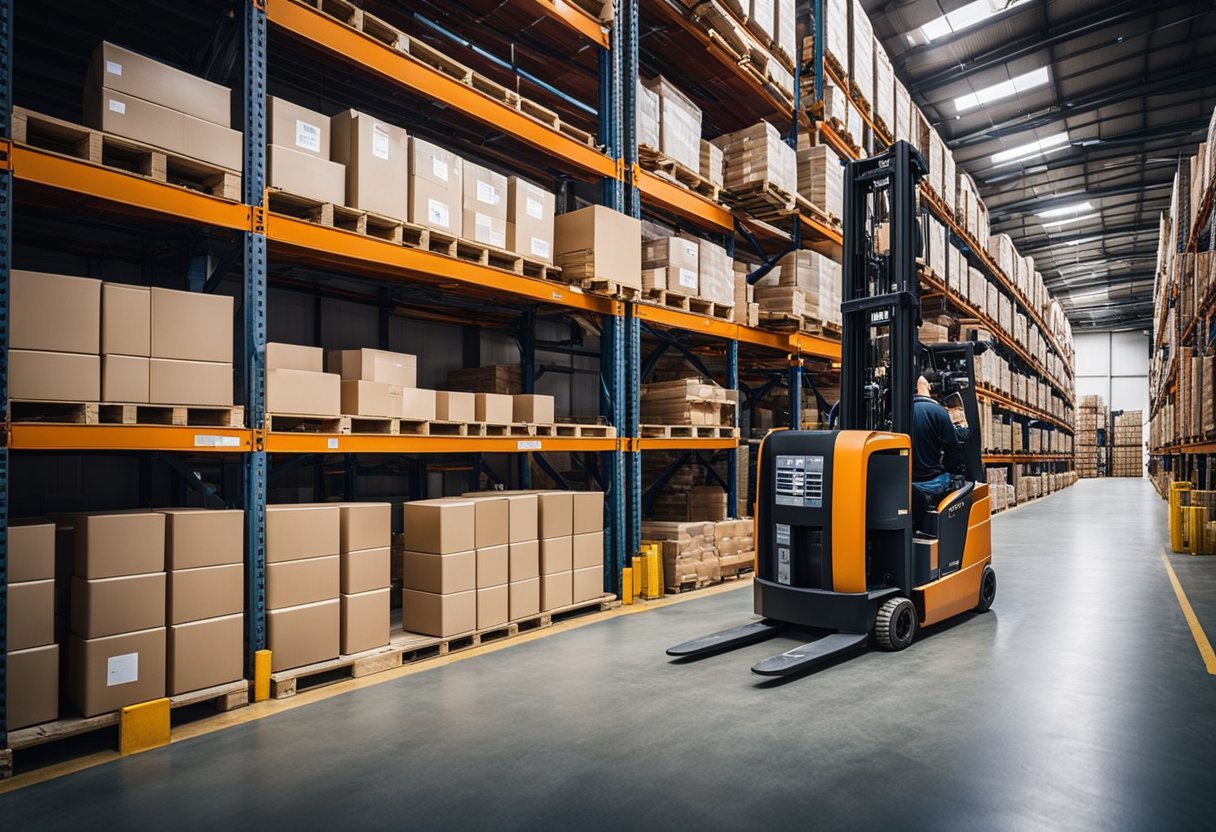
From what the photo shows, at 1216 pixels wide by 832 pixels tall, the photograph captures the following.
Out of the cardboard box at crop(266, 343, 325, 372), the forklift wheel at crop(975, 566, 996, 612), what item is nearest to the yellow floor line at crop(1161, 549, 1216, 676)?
the forklift wheel at crop(975, 566, 996, 612)

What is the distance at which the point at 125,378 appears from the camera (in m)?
3.59

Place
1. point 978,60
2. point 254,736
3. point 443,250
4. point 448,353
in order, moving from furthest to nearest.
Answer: point 978,60 < point 448,353 < point 443,250 < point 254,736

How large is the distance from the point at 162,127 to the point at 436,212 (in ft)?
5.54

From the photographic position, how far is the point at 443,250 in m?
5.33

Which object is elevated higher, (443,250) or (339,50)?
(339,50)

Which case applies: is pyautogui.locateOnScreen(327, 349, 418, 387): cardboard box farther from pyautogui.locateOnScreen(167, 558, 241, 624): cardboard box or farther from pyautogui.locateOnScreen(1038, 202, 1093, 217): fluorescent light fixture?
pyautogui.locateOnScreen(1038, 202, 1093, 217): fluorescent light fixture

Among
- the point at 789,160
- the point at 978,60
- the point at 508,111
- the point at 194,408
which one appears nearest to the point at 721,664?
the point at 194,408

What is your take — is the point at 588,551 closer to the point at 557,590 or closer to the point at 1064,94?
the point at 557,590

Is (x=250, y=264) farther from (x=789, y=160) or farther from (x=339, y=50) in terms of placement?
(x=789, y=160)

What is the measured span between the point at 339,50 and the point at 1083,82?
1581 cm

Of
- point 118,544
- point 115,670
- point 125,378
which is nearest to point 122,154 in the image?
point 125,378

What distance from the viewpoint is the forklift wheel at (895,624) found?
16.0 feet

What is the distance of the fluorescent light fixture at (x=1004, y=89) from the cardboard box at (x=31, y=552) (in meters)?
16.9

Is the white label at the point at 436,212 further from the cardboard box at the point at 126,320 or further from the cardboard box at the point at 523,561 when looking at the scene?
the cardboard box at the point at 523,561
